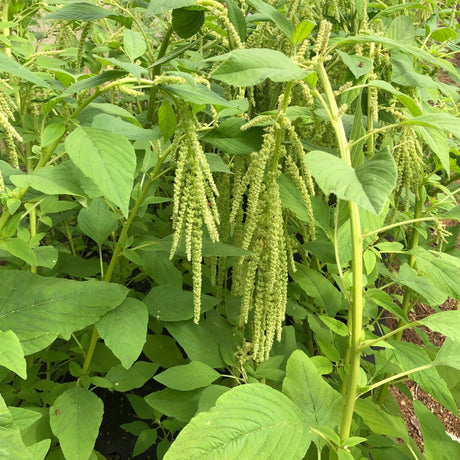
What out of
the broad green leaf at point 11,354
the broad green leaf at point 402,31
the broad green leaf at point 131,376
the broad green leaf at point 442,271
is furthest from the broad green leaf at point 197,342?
the broad green leaf at point 402,31

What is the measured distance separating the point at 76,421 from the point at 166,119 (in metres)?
0.63

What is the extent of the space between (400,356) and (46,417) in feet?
2.58

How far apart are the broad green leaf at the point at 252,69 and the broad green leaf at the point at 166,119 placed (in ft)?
0.66

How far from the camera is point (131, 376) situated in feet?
3.09

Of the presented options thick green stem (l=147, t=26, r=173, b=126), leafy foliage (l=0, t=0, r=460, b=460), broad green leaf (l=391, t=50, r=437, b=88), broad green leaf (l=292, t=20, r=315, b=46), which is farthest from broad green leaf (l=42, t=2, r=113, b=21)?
broad green leaf (l=391, t=50, r=437, b=88)

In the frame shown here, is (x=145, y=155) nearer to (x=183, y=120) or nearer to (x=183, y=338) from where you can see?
(x=183, y=120)

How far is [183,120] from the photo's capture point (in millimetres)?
617

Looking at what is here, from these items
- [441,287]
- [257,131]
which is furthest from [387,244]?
[257,131]

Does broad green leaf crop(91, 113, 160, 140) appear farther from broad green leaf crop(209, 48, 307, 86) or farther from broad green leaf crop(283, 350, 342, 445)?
broad green leaf crop(283, 350, 342, 445)

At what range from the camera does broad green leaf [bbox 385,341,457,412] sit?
0.77 metres

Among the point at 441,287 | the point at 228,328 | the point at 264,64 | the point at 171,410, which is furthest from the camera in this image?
the point at 228,328

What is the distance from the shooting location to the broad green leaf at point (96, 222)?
1000 mm

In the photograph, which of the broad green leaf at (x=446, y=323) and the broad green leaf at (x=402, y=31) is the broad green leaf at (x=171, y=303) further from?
the broad green leaf at (x=402, y=31)

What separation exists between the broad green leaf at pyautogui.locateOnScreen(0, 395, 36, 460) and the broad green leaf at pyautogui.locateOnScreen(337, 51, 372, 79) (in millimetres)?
746
